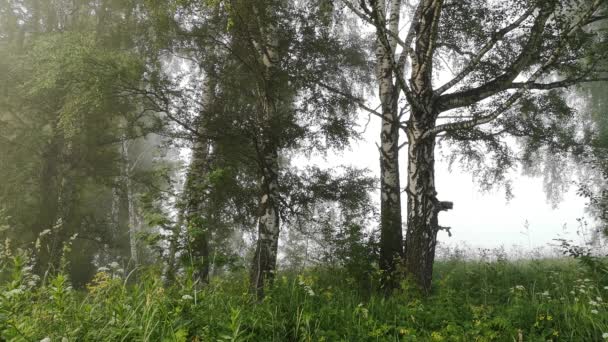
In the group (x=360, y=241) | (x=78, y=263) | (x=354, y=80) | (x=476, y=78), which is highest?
(x=354, y=80)

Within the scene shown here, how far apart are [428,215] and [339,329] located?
298cm

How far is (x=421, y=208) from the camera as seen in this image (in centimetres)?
562

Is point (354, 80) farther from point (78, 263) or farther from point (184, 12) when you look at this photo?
point (78, 263)

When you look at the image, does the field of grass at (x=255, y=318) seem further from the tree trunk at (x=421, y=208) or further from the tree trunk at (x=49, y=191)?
the tree trunk at (x=49, y=191)

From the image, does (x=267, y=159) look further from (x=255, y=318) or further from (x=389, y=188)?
(x=255, y=318)

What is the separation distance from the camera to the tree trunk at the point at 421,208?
5504 mm

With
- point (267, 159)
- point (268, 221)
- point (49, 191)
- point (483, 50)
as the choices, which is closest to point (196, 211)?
point (268, 221)

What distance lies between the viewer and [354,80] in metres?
10.1

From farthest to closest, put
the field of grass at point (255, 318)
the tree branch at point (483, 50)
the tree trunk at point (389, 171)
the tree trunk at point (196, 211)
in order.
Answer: the tree trunk at point (389, 171) → the tree branch at point (483, 50) → the tree trunk at point (196, 211) → the field of grass at point (255, 318)

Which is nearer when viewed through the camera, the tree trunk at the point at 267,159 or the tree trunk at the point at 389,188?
the tree trunk at the point at 267,159

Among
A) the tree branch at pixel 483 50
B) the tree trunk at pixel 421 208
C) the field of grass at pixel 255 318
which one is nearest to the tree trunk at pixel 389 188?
the tree trunk at pixel 421 208

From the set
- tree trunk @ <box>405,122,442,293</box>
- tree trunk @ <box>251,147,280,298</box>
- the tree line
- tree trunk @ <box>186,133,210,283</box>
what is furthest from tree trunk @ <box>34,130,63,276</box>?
tree trunk @ <box>405,122,442,293</box>

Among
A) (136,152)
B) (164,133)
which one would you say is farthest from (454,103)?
(136,152)

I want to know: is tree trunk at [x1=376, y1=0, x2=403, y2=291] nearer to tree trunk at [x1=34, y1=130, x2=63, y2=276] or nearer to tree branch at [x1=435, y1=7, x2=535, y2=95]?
tree branch at [x1=435, y1=7, x2=535, y2=95]
